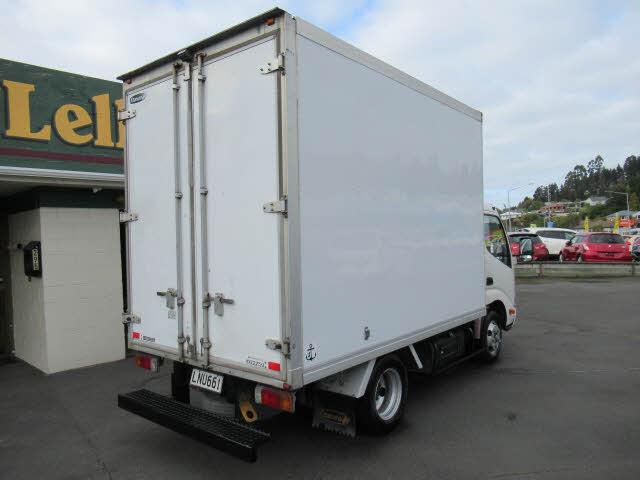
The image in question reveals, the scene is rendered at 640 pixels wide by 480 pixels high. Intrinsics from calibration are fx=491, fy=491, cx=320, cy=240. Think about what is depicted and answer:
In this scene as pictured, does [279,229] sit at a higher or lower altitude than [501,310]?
higher

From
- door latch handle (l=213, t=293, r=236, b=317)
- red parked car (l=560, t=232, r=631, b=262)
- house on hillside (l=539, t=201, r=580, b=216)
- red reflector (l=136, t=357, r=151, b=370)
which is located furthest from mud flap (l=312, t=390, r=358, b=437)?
house on hillside (l=539, t=201, r=580, b=216)

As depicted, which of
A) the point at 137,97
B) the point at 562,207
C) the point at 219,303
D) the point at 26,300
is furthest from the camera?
the point at 562,207

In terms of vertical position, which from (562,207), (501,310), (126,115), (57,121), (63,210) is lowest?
(501,310)

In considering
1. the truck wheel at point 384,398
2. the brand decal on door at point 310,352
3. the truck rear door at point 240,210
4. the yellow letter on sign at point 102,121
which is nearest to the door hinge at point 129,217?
the truck rear door at point 240,210

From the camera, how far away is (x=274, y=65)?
11.5 ft

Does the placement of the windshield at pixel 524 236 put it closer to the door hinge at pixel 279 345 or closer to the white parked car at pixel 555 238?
the white parked car at pixel 555 238

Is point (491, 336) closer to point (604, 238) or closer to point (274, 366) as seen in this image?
point (274, 366)

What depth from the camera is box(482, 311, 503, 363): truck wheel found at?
679 cm

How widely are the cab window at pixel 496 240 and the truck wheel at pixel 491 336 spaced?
877 millimetres

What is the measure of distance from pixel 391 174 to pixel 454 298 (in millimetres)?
1871

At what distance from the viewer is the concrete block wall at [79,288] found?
23.1ft

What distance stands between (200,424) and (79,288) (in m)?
4.49

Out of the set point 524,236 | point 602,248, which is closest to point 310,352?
point 602,248

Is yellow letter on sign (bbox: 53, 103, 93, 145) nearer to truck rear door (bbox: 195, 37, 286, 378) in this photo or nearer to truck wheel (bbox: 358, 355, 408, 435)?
truck rear door (bbox: 195, 37, 286, 378)
